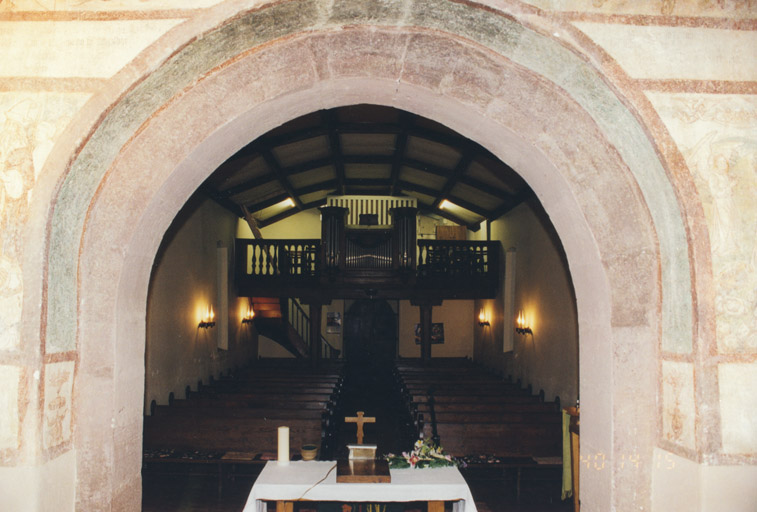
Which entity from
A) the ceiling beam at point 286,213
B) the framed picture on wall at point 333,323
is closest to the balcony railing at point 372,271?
the ceiling beam at point 286,213

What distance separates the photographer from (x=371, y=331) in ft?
59.2

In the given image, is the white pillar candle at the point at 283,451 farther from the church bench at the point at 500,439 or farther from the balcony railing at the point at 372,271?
the balcony railing at the point at 372,271

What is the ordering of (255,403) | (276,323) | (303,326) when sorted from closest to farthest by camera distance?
(255,403)
(276,323)
(303,326)

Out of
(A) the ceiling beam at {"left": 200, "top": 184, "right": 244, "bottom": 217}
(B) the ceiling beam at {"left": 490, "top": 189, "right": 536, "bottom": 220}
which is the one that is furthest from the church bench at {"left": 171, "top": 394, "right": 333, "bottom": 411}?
(B) the ceiling beam at {"left": 490, "top": 189, "right": 536, "bottom": 220}

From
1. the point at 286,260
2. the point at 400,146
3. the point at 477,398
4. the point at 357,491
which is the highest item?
the point at 400,146

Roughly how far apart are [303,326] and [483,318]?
531 centimetres

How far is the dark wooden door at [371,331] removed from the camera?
1786 centimetres

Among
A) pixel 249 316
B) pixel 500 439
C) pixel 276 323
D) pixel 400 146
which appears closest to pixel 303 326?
pixel 276 323

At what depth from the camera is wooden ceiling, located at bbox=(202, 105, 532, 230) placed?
977cm

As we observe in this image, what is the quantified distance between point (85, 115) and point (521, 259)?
950 cm

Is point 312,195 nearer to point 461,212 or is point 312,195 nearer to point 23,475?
point 461,212

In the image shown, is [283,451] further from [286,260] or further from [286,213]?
[286,213]

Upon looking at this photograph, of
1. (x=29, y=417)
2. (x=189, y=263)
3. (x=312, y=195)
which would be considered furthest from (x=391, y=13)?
(x=312, y=195)

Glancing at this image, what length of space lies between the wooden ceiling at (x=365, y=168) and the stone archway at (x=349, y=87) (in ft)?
18.0
